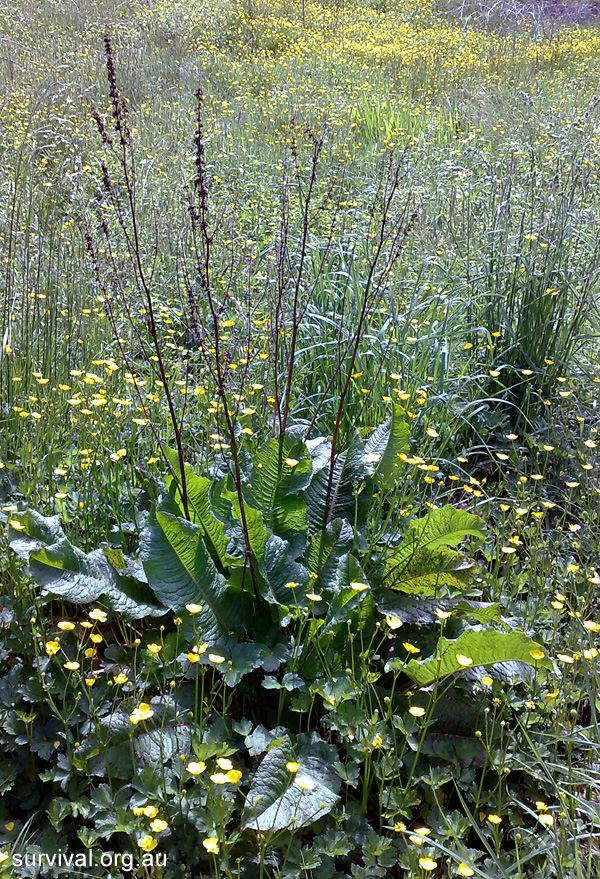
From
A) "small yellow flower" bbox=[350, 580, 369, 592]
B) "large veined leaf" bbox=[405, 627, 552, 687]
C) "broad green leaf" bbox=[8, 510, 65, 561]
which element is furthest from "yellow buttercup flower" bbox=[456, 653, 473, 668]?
"broad green leaf" bbox=[8, 510, 65, 561]

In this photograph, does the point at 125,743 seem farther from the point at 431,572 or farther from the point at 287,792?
the point at 431,572

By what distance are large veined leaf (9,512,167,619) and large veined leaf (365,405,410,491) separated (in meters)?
0.85

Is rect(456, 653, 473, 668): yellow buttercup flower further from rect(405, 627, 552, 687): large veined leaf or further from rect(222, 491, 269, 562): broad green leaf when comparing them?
rect(222, 491, 269, 562): broad green leaf

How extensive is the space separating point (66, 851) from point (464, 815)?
94 centimetres

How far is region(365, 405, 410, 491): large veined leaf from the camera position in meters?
2.38

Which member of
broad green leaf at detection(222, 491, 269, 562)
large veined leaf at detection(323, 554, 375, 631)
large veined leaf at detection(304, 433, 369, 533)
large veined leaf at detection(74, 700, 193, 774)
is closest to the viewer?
large veined leaf at detection(74, 700, 193, 774)

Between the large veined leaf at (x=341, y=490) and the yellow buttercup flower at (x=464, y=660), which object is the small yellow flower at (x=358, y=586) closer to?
the yellow buttercup flower at (x=464, y=660)

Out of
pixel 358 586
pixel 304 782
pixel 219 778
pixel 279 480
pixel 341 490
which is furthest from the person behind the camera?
pixel 341 490

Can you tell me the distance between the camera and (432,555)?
2.11m

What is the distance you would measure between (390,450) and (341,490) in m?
0.22

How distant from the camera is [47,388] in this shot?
9.52 ft

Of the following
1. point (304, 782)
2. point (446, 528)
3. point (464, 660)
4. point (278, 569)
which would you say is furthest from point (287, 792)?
point (446, 528)

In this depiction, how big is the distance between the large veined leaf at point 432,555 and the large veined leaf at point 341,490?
0.70 feet

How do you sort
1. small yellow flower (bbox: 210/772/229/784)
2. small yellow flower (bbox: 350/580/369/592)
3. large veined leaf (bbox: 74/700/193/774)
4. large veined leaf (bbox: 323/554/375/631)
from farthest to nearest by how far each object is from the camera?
large veined leaf (bbox: 323/554/375/631), small yellow flower (bbox: 350/580/369/592), large veined leaf (bbox: 74/700/193/774), small yellow flower (bbox: 210/772/229/784)
